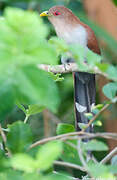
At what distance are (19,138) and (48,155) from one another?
221mm

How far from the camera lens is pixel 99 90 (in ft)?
13.7

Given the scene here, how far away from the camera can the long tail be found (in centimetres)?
191

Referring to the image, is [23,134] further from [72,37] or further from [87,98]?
[72,37]

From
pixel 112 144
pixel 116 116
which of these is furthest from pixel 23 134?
pixel 112 144

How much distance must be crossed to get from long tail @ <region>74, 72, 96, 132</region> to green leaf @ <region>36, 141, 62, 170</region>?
1.21m

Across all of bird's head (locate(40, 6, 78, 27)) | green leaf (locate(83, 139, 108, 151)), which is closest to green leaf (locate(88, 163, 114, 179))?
green leaf (locate(83, 139, 108, 151))

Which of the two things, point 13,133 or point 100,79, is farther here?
point 100,79

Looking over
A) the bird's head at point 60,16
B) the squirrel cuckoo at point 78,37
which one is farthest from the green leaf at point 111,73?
the bird's head at point 60,16

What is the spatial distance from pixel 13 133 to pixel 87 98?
4.22 feet

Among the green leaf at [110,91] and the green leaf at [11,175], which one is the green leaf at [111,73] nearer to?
the green leaf at [110,91]

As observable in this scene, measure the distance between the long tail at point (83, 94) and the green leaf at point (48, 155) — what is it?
1209 mm

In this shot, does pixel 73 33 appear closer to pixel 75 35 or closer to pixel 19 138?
pixel 75 35

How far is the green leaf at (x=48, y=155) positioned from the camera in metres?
0.63

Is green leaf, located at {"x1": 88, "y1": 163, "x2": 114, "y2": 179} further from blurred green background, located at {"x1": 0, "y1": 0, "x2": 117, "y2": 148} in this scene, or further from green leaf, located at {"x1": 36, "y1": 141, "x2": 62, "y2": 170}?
blurred green background, located at {"x1": 0, "y1": 0, "x2": 117, "y2": 148}
